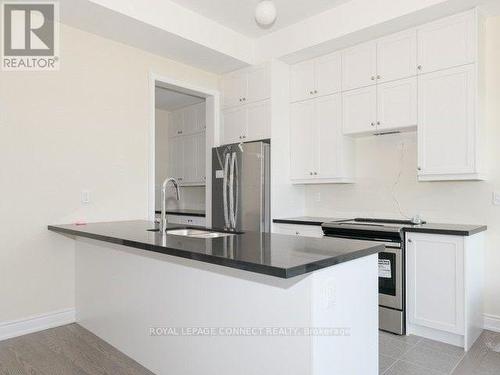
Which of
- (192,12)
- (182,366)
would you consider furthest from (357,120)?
(182,366)

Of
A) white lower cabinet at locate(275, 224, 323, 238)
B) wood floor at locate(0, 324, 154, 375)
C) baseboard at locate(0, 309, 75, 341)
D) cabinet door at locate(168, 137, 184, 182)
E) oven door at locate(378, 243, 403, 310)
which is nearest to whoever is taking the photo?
wood floor at locate(0, 324, 154, 375)

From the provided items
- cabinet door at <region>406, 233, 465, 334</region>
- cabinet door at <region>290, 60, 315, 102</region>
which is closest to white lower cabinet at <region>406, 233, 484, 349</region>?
cabinet door at <region>406, 233, 465, 334</region>

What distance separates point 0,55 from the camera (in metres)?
2.93

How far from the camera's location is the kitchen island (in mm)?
1524

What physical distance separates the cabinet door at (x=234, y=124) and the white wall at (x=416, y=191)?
3.62 feet

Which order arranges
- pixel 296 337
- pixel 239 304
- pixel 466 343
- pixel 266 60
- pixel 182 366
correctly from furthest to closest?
1. pixel 266 60
2. pixel 466 343
3. pixel 182 366
4. pixel 239 304
5. pixel 296 337

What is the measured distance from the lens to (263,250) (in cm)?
171

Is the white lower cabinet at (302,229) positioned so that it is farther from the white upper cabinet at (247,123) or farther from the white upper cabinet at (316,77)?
the white upper cabinet at (316,77)

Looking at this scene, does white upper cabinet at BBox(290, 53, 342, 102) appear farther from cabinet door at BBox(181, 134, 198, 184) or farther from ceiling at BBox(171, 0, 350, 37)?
cabinet door at BBox(181, 134, 198, 184)

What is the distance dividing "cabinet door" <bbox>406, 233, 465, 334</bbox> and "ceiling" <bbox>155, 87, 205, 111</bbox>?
3.61 meters

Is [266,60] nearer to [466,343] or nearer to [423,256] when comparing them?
[423,256]

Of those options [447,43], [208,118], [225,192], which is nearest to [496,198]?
[447,43]

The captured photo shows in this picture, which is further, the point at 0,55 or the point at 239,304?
the point at 0,55

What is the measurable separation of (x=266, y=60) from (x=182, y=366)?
3.26m
